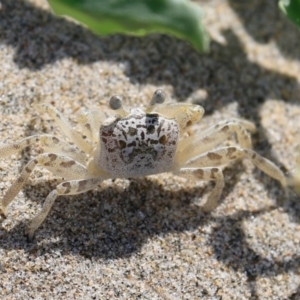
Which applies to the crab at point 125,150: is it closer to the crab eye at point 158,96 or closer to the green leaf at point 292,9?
the crab eye at point 158,96

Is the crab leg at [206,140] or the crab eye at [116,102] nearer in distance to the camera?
the crab eye at [116,102]

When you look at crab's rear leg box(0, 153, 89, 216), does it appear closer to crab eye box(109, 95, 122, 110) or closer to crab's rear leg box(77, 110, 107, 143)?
crab's rear leg box(77, 110, 107, 143)

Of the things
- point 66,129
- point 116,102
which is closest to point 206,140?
Answer: point 116,102

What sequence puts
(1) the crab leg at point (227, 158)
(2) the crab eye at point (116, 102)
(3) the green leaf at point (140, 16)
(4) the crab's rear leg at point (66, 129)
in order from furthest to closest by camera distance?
(3) the green leaf at point (140, 16), (1) the crab leg at point (227, 158), (4) the crab's rear leg at point (66, 129), (2) the crab eye at point (116, 102)

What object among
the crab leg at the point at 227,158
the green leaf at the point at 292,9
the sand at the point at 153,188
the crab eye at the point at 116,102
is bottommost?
the sand at the point at 153,188

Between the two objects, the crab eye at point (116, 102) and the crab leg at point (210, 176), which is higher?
the crab eye at point (116, 102)

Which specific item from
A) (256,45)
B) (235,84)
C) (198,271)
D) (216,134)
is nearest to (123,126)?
(216,134)

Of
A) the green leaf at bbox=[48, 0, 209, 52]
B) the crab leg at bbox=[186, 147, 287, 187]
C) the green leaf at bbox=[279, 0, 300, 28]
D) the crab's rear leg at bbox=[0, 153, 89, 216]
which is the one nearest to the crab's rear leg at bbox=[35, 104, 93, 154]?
the crab's rear leg at bbox=[0, 153, 89, 216]

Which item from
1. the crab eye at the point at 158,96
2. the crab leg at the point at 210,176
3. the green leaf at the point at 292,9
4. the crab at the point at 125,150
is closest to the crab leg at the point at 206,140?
the crab at the point at 125,150
